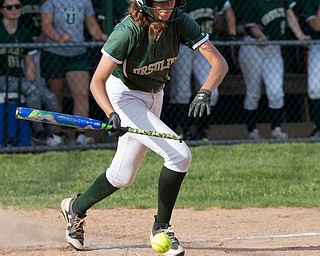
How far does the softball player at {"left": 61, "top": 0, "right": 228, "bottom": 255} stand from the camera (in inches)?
212

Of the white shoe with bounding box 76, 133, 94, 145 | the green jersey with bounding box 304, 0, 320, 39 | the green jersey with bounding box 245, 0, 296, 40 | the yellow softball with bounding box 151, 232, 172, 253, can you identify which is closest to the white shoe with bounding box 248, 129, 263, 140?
the green jersey with bounding box 245, 0, 296, 40

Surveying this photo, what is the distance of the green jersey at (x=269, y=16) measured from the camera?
10.7m

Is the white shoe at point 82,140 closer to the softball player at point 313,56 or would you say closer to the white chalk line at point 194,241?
the softball player at point 313,56

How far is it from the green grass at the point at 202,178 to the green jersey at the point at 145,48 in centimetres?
223

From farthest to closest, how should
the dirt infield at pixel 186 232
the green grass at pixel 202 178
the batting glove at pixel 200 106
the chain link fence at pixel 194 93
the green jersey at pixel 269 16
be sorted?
1. the green jersey at pixel 269 16
2. the chain link fence at pixel 194 93
3. the green grass at pixel 202 178
4. the dirt infield at pixel 186 232
5. the batting glove at pixel 200 106

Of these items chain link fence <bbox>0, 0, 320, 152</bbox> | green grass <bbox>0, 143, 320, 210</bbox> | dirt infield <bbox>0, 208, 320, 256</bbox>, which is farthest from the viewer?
chain link fence <bbox>0, 0, 320, 152</bbox>

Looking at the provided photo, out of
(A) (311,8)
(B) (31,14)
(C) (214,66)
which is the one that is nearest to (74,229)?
(C) (214,66)

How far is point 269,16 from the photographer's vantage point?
10727 millimetres

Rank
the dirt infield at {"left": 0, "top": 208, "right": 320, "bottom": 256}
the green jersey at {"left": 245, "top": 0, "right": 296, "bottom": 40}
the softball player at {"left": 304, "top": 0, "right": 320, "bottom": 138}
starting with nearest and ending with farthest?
the dirt infield at {"left": 0, "top": 208, "right": 320, "bottom": 256}
the green jersey at {"left": 245, "top": 0, "right": 296, "bottom": 40}
the softball player at {"left": 304, "top": 0, "right": 320, "bottom": 138}

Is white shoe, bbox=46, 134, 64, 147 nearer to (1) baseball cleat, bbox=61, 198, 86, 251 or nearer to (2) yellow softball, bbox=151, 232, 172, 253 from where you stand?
(1) baseball cleat, bbox=61, 198, 86, 251

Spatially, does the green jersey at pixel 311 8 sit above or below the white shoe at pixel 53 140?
above

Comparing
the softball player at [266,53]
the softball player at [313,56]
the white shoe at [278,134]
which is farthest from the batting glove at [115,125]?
the softball player at [313,56]

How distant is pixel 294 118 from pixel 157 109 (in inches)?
232

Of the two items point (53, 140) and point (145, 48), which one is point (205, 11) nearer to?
point (53, 140)
